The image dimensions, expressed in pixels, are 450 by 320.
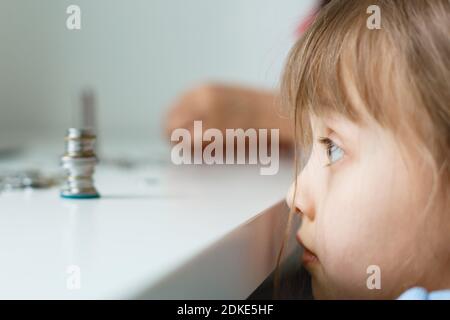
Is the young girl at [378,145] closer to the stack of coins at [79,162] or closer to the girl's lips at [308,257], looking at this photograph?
the girl's lips at [308,257]

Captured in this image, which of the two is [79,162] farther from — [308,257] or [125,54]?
[125,54]

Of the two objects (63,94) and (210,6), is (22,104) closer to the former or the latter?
(63,94)

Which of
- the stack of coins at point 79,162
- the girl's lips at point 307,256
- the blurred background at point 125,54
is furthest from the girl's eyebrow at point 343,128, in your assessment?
the blurred background at point 125,54

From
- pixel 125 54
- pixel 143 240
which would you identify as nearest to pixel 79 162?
pixel 143 240

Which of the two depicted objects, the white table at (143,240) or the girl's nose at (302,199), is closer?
the white table at (143,240)

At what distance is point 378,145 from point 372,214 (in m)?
0.05

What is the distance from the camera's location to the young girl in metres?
0.49

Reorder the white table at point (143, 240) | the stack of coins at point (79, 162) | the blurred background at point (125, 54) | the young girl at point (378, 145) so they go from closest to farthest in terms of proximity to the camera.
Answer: the white table at point (143, 240), the young girl at point (378, 145), the stack of coins at point (79, 162), the blurred background at point (125, 54)

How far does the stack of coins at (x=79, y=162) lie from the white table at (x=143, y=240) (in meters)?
0.02

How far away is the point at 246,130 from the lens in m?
1.13

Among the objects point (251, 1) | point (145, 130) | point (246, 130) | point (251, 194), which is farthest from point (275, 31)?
point (251, 194)

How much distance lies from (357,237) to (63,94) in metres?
1.61

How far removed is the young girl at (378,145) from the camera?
19.4 inches

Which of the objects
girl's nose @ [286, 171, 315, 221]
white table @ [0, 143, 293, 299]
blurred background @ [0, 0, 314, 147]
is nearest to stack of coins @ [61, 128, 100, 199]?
white table @ [0, 143, 293, 299]
